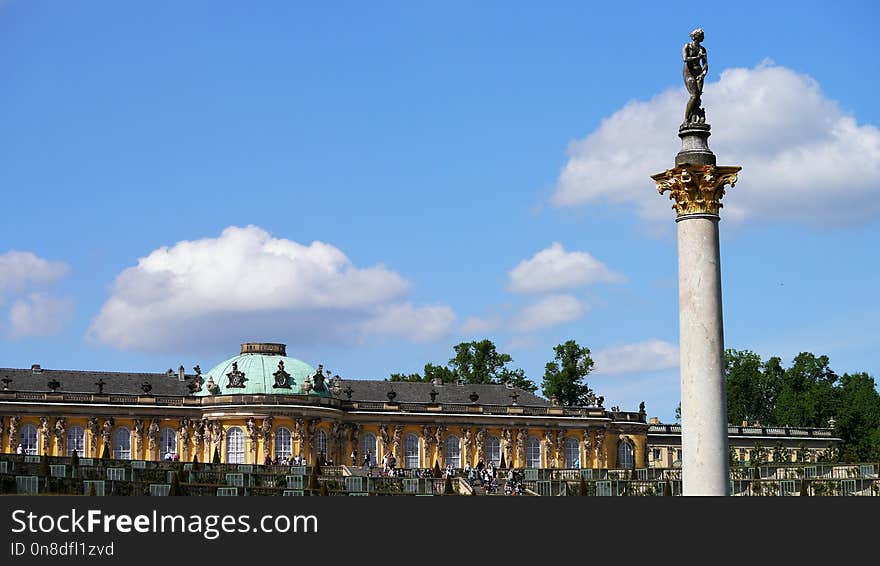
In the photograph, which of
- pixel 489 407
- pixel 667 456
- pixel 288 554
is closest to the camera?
pixel 288 554

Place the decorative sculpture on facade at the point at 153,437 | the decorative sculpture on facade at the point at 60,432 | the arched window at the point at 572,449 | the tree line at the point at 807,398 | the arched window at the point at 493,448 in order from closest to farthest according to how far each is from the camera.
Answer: the decorative sculpture on facade at the point at 60,432
the decorative sculpture on facade at the point at 153,437
the arched window at the point at 493,448
the arched window at the point at 572,449
the tree line at the point at 807,398

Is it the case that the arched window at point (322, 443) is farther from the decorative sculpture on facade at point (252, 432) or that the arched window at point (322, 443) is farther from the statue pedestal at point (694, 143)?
the statue pedestal at point (694, 143)

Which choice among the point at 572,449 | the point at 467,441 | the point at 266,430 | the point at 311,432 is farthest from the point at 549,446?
the point at 266,430

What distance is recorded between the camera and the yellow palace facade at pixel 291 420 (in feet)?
396

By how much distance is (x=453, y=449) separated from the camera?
131375 mm

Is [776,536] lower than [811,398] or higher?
lower

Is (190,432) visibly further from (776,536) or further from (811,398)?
(776,536)

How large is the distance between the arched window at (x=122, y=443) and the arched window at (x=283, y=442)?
40.7 feet

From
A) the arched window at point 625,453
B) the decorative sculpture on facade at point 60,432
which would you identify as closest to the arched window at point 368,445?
the arched window at point 625,453

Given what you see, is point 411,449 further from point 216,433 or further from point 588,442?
point 216,433

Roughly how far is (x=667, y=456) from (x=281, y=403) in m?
41.3

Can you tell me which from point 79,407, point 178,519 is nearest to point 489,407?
point 79,407

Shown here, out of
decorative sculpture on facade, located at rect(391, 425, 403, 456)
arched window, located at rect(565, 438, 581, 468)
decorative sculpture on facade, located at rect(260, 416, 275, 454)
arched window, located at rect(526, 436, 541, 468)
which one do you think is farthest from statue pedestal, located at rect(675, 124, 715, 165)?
arched window, located at rect(565, 438, 581, 468)

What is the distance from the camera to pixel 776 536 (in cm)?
3028
